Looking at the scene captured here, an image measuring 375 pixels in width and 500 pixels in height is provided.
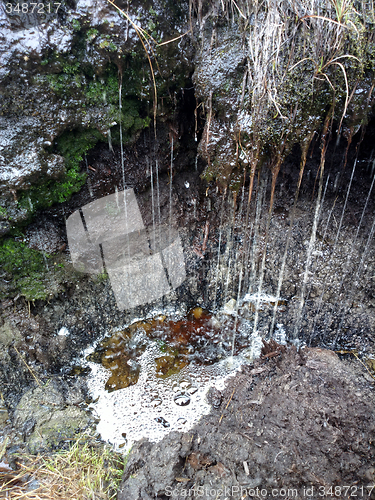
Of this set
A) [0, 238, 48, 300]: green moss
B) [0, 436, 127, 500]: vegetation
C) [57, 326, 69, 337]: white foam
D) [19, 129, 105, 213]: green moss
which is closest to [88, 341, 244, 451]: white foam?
[0, 436, 127, 500]: vegetation

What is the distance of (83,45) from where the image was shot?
9.14ft

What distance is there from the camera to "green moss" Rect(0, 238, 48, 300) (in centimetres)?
326

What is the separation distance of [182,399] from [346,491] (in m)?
1.79

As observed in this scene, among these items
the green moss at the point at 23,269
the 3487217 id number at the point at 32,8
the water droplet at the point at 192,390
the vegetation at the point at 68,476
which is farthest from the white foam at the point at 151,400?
the 3487217 id number at the point at 32,8

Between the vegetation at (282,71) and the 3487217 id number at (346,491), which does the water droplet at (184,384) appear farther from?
the vegetation at (282,71)

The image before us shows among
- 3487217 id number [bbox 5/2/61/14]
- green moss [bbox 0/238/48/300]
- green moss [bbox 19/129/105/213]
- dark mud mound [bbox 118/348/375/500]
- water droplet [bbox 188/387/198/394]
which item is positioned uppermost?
3487217 id number [bbox 5/2/61/14]

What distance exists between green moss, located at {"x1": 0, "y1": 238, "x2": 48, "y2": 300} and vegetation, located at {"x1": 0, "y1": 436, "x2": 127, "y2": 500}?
171cm

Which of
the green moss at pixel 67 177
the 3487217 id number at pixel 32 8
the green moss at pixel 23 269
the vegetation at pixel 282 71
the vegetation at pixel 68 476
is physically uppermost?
the 3487217 id number at pixel 32 8

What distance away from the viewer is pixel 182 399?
3391 mm

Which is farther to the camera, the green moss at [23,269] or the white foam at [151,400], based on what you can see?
the green moss at [23,269]

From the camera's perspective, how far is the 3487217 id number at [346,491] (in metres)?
2.10

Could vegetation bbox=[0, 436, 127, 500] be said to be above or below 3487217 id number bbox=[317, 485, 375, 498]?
below

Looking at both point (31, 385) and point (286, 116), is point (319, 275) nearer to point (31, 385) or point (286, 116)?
point (286, 116)

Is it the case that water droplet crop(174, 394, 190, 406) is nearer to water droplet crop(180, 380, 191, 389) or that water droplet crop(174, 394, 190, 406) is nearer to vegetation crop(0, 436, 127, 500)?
water droplet crop(180, 380, 191, 389)
